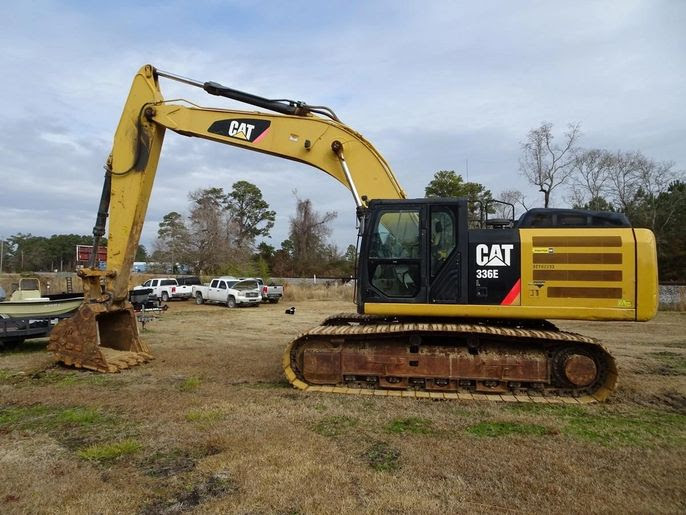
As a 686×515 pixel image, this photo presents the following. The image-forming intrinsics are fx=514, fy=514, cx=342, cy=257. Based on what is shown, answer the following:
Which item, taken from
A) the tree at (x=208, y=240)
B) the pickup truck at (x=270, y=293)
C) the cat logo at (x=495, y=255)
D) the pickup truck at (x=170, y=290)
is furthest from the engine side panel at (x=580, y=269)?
the tree at (x=208, y=240)

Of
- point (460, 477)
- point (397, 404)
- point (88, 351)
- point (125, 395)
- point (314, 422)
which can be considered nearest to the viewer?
point (460, 477)

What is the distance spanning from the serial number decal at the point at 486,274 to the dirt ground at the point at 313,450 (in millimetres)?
1684

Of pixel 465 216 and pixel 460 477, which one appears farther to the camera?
pixel 465 216

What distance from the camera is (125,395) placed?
7039 millimetres

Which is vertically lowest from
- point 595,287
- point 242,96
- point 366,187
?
point 595,287

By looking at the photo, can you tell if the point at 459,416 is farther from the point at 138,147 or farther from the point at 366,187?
the point at 138,147

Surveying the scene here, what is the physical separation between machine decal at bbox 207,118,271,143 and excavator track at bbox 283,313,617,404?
3.51 m

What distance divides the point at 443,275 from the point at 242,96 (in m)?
4.85

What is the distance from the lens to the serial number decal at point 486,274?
7004 mm

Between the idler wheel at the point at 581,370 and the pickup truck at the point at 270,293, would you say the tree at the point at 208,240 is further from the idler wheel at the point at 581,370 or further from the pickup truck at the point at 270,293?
the idler wheel at the point at 581,370

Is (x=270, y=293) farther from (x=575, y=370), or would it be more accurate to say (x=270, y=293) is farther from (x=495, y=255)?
(x=575, y=370)

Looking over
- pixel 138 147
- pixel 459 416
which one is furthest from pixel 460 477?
pixel 138 147

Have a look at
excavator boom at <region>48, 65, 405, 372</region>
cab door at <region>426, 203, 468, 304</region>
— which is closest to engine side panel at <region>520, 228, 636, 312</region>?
cab door at <region>426, 203, 468, 304</region>

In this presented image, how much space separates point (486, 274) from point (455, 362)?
1.28 meters
